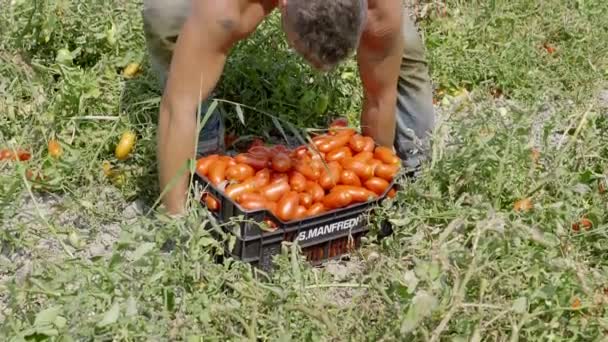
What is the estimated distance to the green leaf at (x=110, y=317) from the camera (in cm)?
237

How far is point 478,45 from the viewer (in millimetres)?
5473

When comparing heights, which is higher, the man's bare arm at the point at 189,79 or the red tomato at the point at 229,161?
the man's bare arm at the point at 189,79

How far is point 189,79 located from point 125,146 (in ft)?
3.11

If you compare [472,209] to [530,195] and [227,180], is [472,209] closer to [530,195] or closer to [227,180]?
[530,195]

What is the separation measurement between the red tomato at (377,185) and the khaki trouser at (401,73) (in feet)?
0.79

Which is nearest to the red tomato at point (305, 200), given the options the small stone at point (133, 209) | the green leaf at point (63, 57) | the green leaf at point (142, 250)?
the small stone at point (133, 209)

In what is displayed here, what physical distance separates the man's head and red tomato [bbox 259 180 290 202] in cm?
64

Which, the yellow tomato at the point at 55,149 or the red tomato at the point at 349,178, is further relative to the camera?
the yellow tomato at the point at 55,149

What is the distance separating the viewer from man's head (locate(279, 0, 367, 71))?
9.80ft

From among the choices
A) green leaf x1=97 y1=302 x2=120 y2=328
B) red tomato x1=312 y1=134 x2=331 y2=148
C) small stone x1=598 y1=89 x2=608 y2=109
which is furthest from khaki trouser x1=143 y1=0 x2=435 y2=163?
green leaf x1=97 y1=302 x2=120 y2=328

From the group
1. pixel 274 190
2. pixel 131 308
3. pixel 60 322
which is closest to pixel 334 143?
pixel 274 190

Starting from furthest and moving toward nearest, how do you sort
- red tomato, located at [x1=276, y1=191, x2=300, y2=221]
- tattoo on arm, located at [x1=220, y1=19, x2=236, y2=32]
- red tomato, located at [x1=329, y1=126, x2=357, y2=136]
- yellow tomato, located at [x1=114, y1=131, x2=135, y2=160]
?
yellow tomato, located at [x1=114, y1=131, x2=135, y2=160], red tomato, located at [x1=329, y1=126, x2=357, y2=136], red tomato, located at [x1=276, y1=191, x2=300, y2=221], tattoo on arm, located at [x1=220, y1=19, x2=236, y2=32]

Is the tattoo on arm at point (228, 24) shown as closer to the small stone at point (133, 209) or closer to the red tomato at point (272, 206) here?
the red tomato at point (272, 206)

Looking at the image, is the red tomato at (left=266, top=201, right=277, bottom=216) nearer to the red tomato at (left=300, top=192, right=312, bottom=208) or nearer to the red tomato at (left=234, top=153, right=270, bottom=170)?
the red tomato at (left=300, top=192, right=312, bottom=208)
